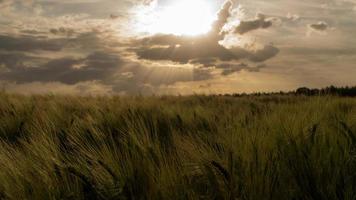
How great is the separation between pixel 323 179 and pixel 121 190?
2.88ft

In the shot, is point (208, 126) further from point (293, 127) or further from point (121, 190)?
point (121, 190)

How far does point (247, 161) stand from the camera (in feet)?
6.50

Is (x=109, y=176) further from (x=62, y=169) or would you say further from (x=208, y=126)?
(x=208, y=126)

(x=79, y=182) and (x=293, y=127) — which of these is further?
(x=293, y=127)

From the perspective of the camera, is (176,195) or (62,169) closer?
(176,195)

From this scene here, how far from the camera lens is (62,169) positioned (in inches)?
82.3

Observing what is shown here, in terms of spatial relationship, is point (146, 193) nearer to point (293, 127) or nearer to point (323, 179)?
point (323, 179)

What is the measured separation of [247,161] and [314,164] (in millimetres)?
329

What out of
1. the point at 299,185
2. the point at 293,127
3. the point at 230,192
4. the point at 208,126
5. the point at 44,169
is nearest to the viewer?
the point at 230,192

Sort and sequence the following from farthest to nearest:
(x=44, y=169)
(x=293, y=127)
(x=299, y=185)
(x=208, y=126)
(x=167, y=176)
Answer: (x=208, y=126)
(x=293, y=127)
(x=44, y=169)
(x=299, y=185)
(x=167, y=176)

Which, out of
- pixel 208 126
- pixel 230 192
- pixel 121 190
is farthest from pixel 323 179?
pixel 208 126

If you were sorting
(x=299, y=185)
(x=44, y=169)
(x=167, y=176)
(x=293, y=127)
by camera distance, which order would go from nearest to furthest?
1. (x=167, y=176)
2. (x=299, y=185)
3. (x=44, y=169)
4. (x=293, y=127)

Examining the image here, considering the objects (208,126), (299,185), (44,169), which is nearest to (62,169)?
(44,169)

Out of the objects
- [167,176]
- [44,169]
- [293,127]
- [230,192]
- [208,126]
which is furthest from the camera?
[208,126]
